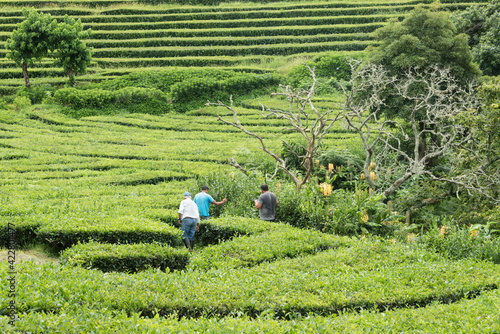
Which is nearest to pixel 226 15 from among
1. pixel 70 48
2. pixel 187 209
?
pixel 70 48

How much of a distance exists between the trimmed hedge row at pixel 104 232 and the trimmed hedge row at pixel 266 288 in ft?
6.46

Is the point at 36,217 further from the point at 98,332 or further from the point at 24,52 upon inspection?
the point at 24,52

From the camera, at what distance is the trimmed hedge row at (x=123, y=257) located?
26.4ft

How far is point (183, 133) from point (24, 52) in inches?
465

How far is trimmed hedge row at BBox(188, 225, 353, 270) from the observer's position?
28.3 ft

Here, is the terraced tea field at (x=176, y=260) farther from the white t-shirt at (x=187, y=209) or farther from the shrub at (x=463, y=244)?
the shrub at (x=463, y=244)

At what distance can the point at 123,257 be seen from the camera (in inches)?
325

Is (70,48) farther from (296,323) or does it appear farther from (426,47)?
(296,323)

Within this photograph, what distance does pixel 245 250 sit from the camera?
360 inches

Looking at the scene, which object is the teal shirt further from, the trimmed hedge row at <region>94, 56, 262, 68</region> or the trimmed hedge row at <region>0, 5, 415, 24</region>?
the trimmed hedge row at <region>0, 5, 415, 24</region>

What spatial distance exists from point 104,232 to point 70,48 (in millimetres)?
22002

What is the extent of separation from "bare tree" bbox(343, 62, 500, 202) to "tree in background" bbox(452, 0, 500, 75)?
21.4 ft

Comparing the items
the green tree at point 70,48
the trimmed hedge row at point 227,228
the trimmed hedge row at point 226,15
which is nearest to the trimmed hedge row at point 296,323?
the trimmed hedge row at point 227,228

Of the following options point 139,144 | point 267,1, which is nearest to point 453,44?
point 139,144
